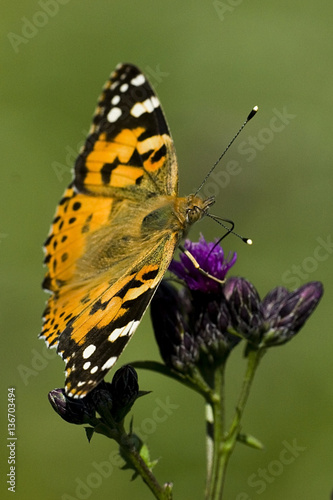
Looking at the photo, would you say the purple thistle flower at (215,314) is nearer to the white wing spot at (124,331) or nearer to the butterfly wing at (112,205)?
the butterfly wing at (112,205)


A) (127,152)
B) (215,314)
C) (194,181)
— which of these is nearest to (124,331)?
(215,314)

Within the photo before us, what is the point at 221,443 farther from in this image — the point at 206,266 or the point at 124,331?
the point at 206,266

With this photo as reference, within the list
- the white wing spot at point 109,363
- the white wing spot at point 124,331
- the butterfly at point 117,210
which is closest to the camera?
the white wing spot at point 109,363

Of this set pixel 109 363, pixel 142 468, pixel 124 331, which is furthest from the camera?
pixel 142 468

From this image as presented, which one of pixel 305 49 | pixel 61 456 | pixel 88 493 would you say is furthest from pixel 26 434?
pixel 305 49

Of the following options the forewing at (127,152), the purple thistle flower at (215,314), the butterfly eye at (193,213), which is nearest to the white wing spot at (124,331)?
the purple thistle flower at (215,314)
